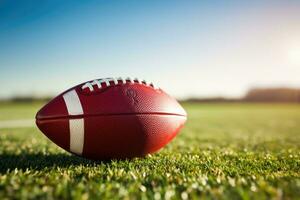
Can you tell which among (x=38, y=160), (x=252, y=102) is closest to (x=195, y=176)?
(x=38, y=160)

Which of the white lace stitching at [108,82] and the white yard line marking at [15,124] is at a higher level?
the white lace stitching at [108,82]

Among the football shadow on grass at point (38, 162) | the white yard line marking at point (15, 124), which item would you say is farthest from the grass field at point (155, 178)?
the white yard line marking at point (15, 124)

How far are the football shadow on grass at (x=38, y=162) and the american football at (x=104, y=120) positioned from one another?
21cm

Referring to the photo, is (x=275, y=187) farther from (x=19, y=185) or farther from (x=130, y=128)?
(x=19, y=185)

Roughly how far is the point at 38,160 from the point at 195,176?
2063mm

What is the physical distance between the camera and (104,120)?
3.55m

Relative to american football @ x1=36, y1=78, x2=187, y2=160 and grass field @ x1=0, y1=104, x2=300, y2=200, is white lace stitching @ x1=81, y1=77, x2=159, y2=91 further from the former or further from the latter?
grass field @ x1=0, y1=104, x2=300, y2=200

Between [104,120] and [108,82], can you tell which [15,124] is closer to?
[108,82]

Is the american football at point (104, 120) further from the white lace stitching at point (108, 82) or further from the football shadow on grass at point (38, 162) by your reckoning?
the football shadow on grass at point (38, 162)

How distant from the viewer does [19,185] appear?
103 inches

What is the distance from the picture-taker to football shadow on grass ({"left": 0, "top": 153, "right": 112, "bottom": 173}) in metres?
3.58

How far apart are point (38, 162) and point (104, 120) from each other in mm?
1041

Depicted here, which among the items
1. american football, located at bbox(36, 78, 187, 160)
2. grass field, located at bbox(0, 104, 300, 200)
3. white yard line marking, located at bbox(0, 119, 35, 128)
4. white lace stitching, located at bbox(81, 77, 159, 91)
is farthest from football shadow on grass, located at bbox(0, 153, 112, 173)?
white yard line marking, located at bbox(0, 119, 35, 128)

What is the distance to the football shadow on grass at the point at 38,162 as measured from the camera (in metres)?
3.58
